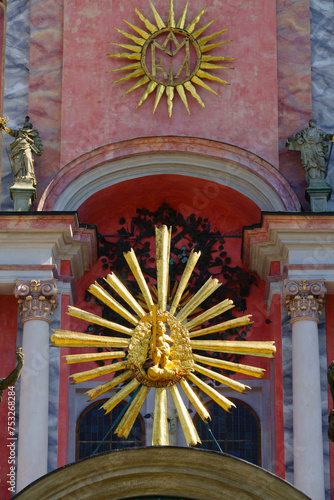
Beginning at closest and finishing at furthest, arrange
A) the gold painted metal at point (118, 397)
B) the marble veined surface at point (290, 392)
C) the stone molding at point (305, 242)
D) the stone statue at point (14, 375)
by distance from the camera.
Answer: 1. the stone statue at point (14, 375)
2. the gold painted metal at point (118, 397)
3. the marble veined surface at point (290, 392)
4. the stone molding at point (305, 242)

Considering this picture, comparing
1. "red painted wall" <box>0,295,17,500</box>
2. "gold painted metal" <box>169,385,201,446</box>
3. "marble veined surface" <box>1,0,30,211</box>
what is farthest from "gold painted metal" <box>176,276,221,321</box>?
"marble veined surface" <box>1,0,30,211</box>

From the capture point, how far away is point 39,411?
50.4ft

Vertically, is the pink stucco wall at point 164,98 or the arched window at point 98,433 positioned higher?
the pink stucco wall at point 164,98

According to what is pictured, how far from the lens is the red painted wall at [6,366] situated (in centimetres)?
1552

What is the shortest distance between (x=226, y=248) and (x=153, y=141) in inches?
52.9

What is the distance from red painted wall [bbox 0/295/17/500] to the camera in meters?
15.5

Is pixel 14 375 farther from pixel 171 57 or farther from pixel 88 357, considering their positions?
pixel 171 57

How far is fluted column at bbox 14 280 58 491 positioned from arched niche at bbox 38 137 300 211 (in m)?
1.04

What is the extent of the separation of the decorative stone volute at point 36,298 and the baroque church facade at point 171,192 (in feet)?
0.05

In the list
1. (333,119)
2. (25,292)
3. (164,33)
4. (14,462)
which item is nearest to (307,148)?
(333,119)

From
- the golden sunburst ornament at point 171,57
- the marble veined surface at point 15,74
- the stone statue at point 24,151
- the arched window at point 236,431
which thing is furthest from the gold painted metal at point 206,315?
the golden sunburst ornament at point 171,57

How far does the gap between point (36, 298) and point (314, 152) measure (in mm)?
3103

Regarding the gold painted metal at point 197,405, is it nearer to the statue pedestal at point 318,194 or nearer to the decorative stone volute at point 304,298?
the decorative stone volute at point 304,298

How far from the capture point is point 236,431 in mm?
16250
